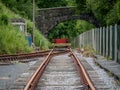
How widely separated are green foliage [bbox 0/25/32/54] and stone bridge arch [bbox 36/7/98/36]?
117ft

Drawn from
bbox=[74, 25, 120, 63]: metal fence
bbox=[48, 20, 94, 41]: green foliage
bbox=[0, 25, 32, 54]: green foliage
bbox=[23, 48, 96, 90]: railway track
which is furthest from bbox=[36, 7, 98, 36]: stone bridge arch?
bbox=[23, 48, 96, 90]: railway track

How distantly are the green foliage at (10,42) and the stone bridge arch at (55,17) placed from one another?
3577 centimetres

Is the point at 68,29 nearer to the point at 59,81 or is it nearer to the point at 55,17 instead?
the point at 55,17

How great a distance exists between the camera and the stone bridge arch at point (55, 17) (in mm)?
70875

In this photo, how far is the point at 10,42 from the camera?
30.7m

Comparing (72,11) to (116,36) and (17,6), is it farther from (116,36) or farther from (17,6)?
(116,36)

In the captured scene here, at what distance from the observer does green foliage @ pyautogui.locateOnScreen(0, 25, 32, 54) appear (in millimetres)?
29134

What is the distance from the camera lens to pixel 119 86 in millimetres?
13891

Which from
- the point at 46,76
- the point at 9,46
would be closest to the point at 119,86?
the point at 46,76

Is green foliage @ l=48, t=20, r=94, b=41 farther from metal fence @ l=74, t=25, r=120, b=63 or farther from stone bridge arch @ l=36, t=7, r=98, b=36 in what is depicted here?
metal fence @ l=74, t=25, r=120, b=63

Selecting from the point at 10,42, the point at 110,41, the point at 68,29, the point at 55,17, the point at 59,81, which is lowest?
the point at 68,29

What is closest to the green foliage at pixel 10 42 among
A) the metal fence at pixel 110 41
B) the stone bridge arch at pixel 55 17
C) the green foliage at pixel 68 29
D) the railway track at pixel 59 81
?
the metal fence at pixel 110 41

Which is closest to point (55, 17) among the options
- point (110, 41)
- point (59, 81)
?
point (110, 41)

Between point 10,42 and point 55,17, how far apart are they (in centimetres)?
4219
